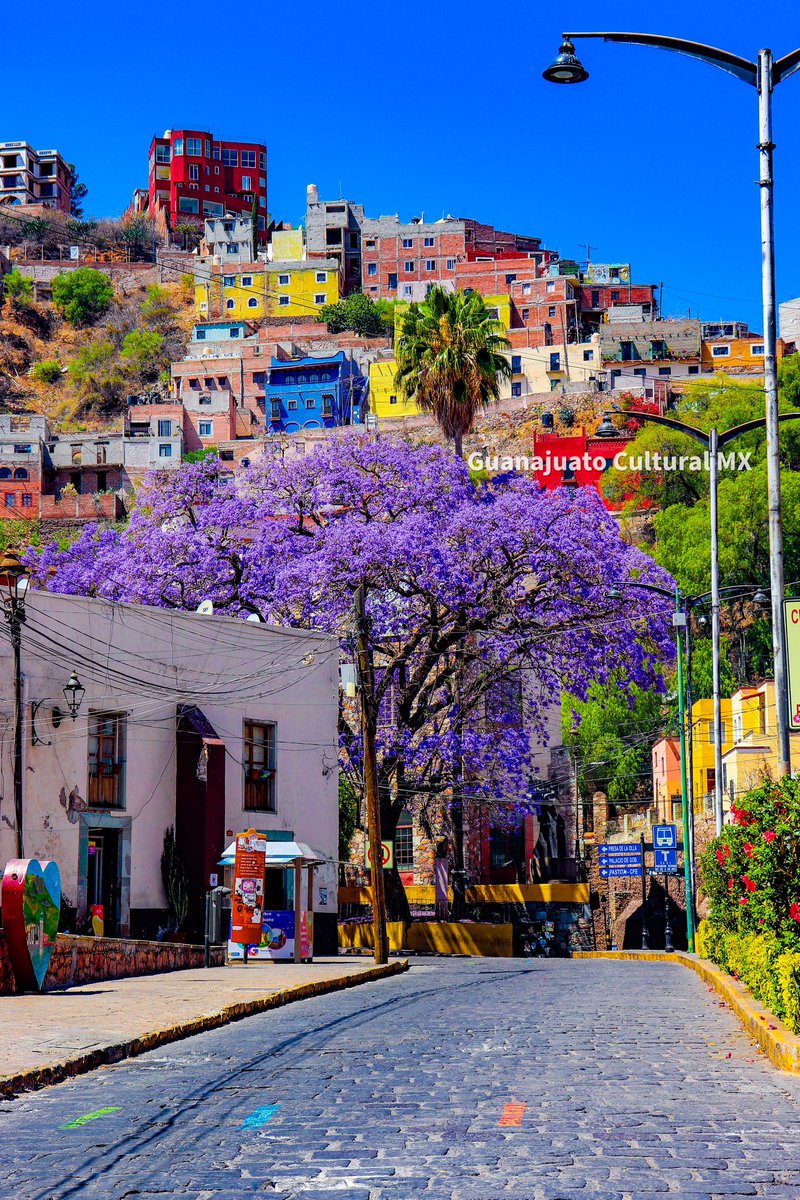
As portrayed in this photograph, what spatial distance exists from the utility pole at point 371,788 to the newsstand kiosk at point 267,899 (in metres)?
1.11

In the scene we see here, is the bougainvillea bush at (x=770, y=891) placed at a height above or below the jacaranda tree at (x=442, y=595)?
below

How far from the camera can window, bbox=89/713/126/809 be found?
30.9 meters

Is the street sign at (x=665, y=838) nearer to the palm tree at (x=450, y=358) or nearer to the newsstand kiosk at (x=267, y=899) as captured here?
the newsstand kiosk at (x=267, y=899)

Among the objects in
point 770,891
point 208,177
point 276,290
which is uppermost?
point 208,177

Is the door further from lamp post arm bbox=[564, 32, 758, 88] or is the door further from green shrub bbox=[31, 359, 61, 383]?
green shrub bbox=[31, 359, 61, 383]

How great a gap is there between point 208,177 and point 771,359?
164 m

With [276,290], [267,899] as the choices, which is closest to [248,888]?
[267,899]

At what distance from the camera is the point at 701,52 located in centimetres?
1689

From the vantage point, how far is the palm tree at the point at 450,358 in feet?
162

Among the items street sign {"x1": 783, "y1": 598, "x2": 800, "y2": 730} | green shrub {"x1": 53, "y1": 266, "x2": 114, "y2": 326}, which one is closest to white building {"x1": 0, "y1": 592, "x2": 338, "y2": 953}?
street sign {"x1": 783, "y1": 598, "x2": 800, "y2": 730}

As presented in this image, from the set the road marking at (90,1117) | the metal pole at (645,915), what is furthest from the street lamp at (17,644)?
the metal pole at (645,915)

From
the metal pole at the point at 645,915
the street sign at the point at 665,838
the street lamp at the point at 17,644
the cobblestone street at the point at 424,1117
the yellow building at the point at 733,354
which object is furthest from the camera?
the yellow building at the point at 733,354

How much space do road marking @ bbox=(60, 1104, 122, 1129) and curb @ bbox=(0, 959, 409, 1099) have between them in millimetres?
977

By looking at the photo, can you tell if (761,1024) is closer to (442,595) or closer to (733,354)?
(442,595)
